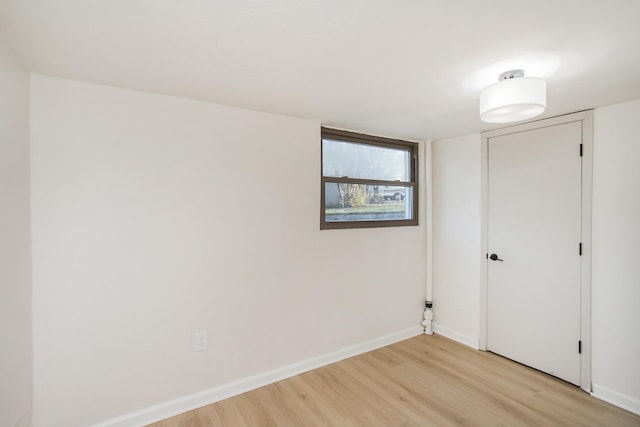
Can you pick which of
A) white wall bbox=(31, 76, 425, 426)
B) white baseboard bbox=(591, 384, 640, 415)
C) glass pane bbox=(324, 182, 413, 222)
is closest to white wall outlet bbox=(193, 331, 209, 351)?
white wall bbox=(31, 76, 425, 426)

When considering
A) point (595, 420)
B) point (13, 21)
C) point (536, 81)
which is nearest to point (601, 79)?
point (536, 81)

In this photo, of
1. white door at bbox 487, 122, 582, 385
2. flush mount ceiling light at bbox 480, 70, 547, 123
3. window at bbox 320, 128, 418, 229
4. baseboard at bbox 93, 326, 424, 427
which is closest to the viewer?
flush mount ceiling light at bbox 480, 70, 547, 123

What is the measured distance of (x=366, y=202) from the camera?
10.2 feet

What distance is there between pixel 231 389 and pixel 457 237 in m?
2.62

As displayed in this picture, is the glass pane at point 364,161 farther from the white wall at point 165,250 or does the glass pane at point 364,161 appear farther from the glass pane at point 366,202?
the white wall at point 165,250

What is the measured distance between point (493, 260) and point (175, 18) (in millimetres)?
3148

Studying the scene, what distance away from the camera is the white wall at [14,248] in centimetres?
135

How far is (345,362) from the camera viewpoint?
2.79 metres

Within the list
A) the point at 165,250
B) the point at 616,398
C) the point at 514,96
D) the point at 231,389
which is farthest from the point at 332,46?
the point at 616,398

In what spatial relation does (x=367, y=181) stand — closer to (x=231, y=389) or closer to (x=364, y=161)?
(x=364, y=161)

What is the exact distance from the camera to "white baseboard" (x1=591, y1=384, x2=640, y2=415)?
2091 millimetres

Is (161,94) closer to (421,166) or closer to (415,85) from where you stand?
(415,85)

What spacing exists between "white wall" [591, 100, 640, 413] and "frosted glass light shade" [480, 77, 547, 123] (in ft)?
3.48

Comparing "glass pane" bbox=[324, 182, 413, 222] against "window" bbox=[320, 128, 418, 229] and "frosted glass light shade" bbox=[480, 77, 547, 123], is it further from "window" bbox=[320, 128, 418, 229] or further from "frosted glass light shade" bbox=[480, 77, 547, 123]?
"frosted glass light shade" bbox=[480, 77, 547, 123]
